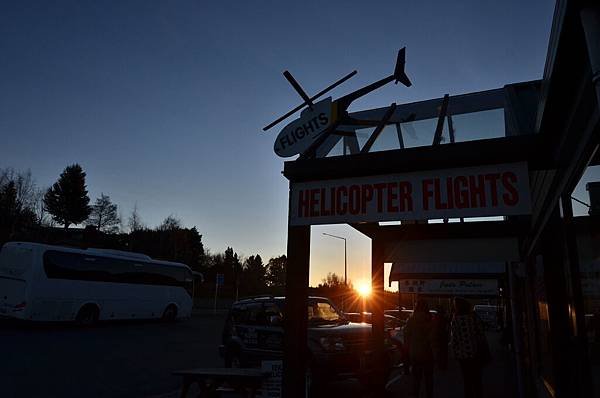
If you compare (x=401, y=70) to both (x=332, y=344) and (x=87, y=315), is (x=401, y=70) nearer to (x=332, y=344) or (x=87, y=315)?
(x=332, y=344)

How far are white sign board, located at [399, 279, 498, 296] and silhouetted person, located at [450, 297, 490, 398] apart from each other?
14678 millimetres

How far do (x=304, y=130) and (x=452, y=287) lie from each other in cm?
2083

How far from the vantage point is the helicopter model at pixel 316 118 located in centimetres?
512

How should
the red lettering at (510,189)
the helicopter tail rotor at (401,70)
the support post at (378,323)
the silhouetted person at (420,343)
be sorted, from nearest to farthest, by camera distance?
the red lettering at (510,189)
the helicopter tail rotor at (401,70)
the silhouetted person at (420,343)
the support post at (378,323)

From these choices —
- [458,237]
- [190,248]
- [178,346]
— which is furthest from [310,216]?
[190,248]

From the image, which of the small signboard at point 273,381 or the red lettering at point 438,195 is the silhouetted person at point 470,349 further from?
the red lettering at point 438,195

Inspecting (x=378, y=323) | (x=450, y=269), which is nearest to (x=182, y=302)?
(x=450, y=269)

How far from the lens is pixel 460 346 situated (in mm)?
7336

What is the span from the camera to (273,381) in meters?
5.13

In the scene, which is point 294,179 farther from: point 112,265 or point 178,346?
point 112,265

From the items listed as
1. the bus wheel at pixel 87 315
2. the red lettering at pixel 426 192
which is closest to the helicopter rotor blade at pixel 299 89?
the red lettering at pixel 426 192

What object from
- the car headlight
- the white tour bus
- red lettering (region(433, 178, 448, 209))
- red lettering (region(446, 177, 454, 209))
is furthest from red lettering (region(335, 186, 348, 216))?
the white tour bus

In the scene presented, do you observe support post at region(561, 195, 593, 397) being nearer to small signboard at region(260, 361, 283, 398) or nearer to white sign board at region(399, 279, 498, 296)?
small signboard at region(260, 361, 283, 398)

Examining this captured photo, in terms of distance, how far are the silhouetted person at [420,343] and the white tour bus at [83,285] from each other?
17012mm
